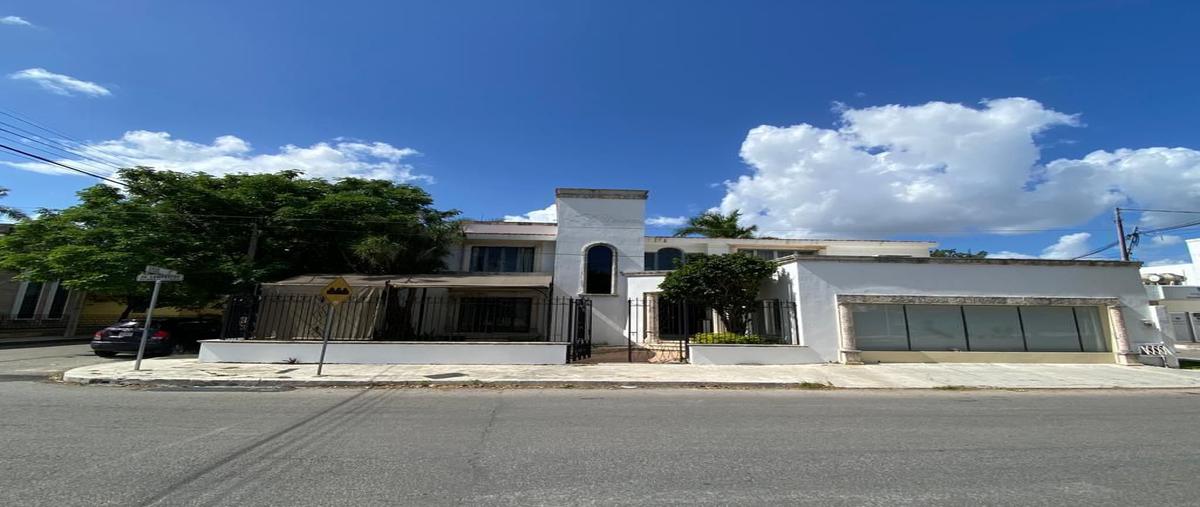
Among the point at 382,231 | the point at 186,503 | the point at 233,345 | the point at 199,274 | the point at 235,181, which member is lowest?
the point at 186,503

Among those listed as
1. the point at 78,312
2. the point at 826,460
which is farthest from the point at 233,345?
the point at 78,312

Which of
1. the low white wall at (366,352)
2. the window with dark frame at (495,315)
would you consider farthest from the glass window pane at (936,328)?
the window with dark frame at (495,315)

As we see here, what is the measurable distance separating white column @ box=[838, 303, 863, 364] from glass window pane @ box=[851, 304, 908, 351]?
607mm

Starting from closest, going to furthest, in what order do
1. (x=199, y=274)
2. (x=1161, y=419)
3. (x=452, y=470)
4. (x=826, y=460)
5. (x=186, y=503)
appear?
(x=186, y=503) → (x=452, y=470) → (x=826, y=460) → (x=1161, y=419) → (x=199, y=274)

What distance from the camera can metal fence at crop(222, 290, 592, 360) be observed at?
14.1 metres

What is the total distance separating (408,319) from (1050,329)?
23.0 metres

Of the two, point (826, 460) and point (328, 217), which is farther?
point (328, 217)

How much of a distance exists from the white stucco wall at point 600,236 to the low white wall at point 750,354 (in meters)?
7.31

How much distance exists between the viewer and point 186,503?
3.51 meters

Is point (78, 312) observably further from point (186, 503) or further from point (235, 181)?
point (186, 503)

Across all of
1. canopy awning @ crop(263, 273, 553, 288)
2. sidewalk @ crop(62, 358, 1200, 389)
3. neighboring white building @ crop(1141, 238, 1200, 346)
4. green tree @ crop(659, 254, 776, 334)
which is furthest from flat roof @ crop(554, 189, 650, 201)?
neighboring white building @ crop(1141, 238, 1200, 346)

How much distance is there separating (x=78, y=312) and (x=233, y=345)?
61.6ft

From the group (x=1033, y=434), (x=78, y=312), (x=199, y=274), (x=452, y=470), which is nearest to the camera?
(x=452, y=470)

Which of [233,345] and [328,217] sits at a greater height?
[328,217]
